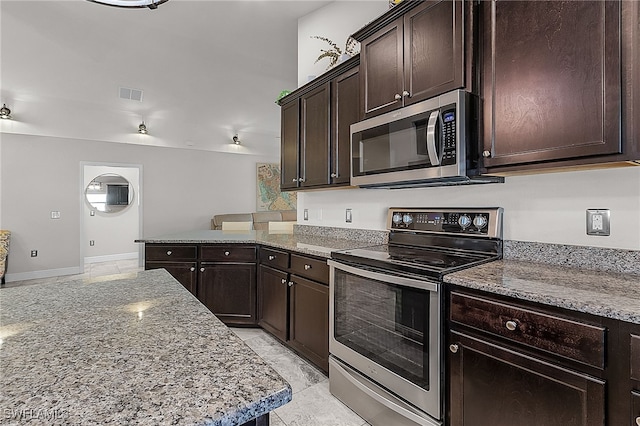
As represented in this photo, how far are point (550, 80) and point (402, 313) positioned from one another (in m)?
1.23

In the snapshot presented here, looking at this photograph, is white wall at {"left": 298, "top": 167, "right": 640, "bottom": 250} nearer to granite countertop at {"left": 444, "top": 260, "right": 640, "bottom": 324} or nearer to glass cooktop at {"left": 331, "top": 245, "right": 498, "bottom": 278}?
granite countertop at {"left": 444, "top": 260, "right": 640, "bottom": 324}

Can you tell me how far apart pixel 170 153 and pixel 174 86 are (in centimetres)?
184

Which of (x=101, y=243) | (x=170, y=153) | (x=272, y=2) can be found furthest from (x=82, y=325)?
(x=101, y=243)

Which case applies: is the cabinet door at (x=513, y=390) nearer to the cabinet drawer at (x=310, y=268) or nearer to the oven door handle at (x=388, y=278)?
the oven door handle at (x=388, y=278)

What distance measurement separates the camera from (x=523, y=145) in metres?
1.48

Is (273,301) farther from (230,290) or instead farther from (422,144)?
(422,144)

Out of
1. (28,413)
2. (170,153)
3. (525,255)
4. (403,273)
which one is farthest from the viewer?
(170,153)

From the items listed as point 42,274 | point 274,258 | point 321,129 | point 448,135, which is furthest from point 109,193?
point 448,135

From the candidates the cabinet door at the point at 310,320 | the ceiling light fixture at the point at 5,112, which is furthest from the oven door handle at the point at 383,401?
the ceiling light fixture at the point at 5,112

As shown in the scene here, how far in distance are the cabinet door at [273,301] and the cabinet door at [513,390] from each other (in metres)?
1.52

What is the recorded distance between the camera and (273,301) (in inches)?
113

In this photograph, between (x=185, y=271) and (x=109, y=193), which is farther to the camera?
(x=109, y=193)

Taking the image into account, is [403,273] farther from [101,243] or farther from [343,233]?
[101,243]

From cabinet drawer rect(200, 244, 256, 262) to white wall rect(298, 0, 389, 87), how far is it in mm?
1759
